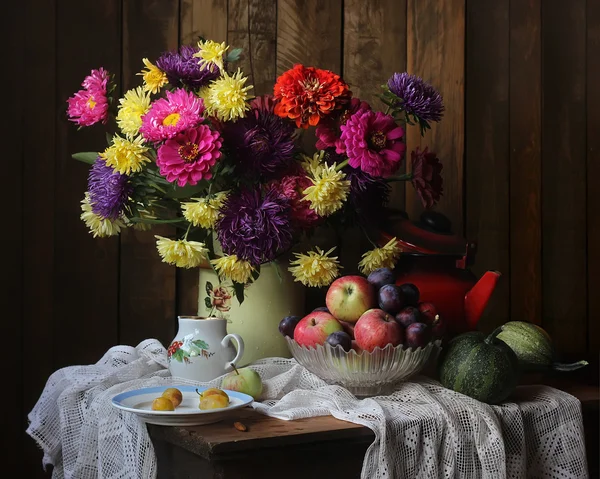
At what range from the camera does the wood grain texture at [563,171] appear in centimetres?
203

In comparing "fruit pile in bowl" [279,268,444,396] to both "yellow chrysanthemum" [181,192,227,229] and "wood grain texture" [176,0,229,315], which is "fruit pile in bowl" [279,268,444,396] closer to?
"yellow chrysanthemum" [181,192,227,229]

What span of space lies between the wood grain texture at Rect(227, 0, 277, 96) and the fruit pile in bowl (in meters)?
0.66

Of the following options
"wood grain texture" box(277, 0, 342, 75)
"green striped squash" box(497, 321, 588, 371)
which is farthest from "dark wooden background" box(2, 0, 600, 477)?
"green striped squash" box(497, 321, 588, 371)

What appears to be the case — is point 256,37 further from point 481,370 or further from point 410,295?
Answer: point 481,370

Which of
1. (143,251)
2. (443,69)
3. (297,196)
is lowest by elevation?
(143,251)

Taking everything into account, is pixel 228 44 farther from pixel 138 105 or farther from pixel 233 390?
pixel 233 390

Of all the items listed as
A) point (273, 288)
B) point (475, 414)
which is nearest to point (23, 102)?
point (273, 288)

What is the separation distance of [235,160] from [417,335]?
1.43 ft

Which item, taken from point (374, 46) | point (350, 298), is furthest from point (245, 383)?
point (374, 46)

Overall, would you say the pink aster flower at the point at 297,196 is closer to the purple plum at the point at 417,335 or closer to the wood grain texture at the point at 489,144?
the purple plum at the point at 417,335

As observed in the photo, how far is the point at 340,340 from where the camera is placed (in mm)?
1185

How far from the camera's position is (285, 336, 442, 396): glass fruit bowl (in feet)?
3.87

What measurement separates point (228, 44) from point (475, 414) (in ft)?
3.30

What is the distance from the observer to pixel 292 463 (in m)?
1.03
